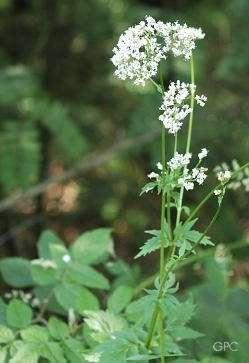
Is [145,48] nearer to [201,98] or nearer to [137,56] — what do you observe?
[137,56]

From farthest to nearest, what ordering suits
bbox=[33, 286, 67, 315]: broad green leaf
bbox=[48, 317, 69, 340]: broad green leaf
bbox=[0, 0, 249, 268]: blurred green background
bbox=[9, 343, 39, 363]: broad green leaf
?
bbox=[0, 0, 249, 268]: blurred green background
bbox=[33, 286, 67, 315]: broad green leaf
bbox=[48, 317, 69, 340]: broad green leaf
bbox=[9, 343, 39, 363]: broad green leaf

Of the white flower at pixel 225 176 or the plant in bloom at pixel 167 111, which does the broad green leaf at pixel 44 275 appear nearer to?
the plant in bloom at pixel 167 111

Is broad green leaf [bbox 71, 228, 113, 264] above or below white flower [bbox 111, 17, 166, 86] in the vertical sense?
below

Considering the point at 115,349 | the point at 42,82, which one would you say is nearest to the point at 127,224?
the point at 42,82

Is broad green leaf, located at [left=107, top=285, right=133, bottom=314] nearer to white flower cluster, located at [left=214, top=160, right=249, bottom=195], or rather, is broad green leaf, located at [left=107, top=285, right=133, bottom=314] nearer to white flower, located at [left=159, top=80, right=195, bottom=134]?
white flower cluster, located at [left=214, top=160, right=249, bottom=195]

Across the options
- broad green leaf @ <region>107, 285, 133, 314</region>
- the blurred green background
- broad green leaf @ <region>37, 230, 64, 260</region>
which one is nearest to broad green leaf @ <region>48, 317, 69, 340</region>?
broad green leaf @ <region>107, 285, 133, 314</region>

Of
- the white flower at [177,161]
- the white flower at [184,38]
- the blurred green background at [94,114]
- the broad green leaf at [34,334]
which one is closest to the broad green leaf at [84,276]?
the broad green leaf at [34,334]

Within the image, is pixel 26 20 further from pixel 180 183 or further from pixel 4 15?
pixel 180 183
